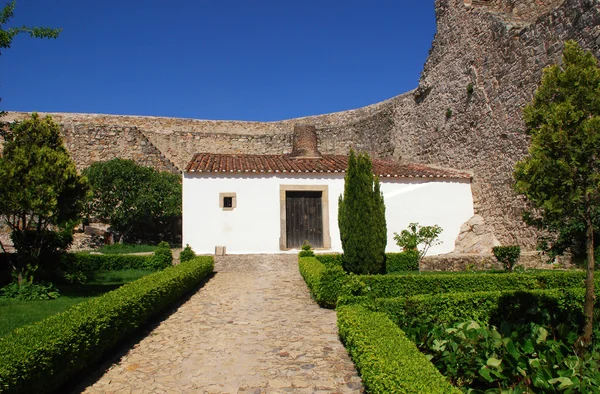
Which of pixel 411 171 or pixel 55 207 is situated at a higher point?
pixel 411 171

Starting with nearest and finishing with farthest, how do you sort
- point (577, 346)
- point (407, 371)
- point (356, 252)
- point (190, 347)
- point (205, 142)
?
point (407, 371) → point (577, 346) → point (190, 347) → point (356, 252) → point (205, 142)

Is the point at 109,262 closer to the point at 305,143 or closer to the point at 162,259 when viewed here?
the point at 162,259

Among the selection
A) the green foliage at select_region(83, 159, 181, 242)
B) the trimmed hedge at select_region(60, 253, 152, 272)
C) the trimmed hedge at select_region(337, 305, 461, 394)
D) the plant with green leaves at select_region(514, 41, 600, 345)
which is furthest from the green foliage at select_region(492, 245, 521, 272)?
the green foliage at select_region(83, 159, 181, 242)

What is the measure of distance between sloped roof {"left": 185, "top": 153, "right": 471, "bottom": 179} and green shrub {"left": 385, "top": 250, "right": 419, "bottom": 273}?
3.69m

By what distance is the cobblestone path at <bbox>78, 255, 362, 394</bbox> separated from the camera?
4.63 m

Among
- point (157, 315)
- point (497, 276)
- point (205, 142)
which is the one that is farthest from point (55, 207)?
point (205, 142)

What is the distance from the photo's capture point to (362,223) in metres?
11.2

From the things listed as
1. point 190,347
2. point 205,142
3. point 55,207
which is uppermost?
point 205,142

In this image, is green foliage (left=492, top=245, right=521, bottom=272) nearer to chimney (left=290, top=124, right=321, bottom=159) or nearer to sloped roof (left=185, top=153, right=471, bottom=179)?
sloped roof (left=185, top=153, right=471, bottom=179)

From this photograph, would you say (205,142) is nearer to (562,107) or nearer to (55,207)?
(55,207)

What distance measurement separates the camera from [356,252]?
11.2 metres

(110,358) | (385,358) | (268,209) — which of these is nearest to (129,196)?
(268,209)

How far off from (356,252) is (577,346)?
6.56 meters

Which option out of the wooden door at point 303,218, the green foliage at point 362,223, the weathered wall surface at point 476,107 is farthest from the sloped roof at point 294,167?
the green foliage at point 362,223
